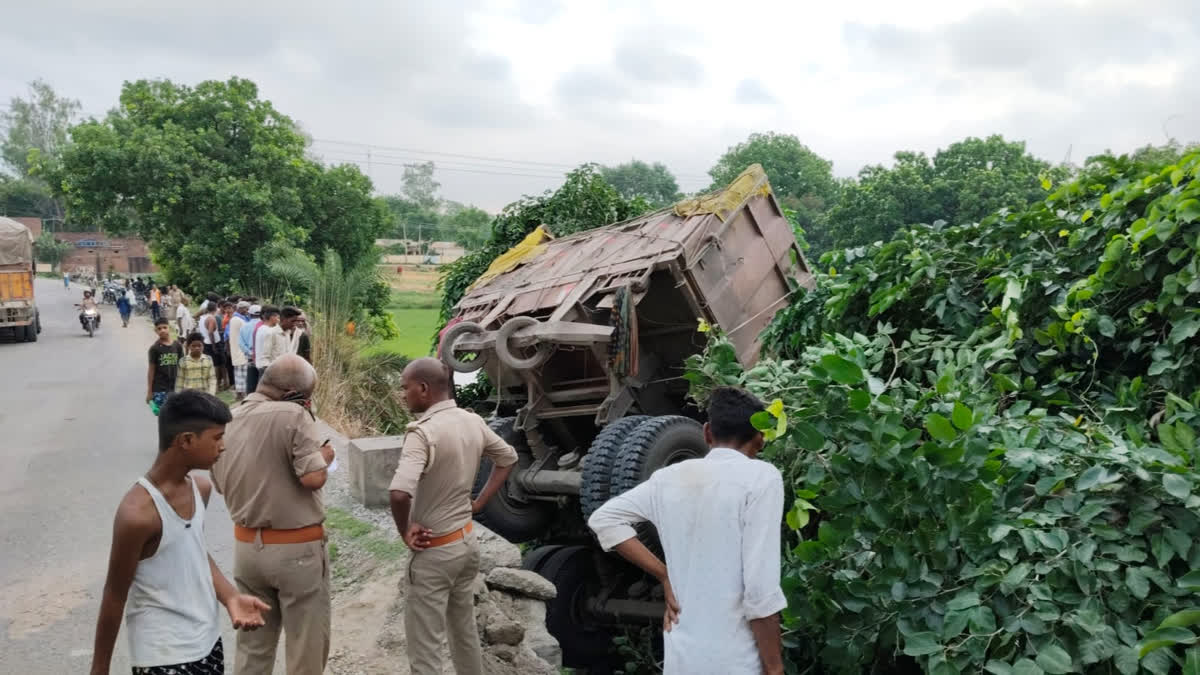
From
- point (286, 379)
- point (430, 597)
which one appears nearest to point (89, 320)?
point (286, 379)

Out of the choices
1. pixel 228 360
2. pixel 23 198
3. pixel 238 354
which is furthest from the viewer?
pixel 23 198

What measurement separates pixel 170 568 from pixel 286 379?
4.44 ft

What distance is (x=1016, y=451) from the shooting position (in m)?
3.98

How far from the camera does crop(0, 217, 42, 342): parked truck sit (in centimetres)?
2472

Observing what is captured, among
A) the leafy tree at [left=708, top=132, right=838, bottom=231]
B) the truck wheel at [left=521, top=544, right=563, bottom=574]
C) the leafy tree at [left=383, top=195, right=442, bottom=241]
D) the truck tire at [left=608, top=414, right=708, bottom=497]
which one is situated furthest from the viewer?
the leafy tree at [left=383, top=195, right=442, bottom=241]

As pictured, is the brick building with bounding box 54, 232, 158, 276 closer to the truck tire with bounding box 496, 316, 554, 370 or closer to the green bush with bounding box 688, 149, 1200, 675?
the truck tire with bounding box 496, 316, 554, 370

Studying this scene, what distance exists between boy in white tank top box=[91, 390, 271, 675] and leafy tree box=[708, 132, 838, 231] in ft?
199

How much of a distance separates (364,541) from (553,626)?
5.17 feet

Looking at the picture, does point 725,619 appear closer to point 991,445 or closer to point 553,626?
point 991,445

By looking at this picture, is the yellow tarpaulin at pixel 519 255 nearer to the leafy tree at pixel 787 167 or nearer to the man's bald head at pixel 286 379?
the man's bald head at pixel 286 379

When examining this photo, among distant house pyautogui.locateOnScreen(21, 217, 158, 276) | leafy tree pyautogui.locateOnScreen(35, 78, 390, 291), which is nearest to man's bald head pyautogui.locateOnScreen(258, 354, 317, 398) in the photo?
leafy tree pyautogui.locateOnScreen(35, 78, 390, 291)

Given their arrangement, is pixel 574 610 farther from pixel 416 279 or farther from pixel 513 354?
pixel 416 279

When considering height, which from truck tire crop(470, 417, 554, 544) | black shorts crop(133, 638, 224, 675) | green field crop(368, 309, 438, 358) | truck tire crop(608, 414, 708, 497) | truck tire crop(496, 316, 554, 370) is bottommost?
green field crop(368, 309, 438, 358)

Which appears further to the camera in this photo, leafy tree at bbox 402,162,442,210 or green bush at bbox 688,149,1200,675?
leafy tree at bbox 402,162,442,210
